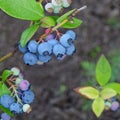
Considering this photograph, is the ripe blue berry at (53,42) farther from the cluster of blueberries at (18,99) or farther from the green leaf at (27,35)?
the cluster of blueberries at (18,99)

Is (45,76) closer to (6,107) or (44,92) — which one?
(44,92)

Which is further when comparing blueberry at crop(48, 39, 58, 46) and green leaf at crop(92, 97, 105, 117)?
green leaf at crop(92, 97, 105, 117)

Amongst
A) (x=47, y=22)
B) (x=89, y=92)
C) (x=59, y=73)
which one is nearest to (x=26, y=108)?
(x=47, y=22)

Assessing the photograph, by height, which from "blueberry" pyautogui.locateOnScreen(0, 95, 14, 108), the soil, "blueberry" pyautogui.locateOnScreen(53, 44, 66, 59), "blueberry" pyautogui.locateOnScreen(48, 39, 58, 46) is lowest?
the soil

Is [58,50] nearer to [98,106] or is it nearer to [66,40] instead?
[66,40]

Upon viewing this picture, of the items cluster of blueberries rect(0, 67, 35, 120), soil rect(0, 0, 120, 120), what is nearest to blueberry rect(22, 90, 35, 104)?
cluster of blueberries rect(0, 67, 35, 120)

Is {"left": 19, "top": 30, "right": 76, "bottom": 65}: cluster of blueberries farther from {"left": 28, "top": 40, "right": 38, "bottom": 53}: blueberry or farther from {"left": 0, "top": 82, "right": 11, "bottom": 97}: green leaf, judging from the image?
{"left": 0, "top": 82, "right": 11, "bottom": 97}: green leaf

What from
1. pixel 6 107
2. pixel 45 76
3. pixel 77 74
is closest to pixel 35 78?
pixel 45 76

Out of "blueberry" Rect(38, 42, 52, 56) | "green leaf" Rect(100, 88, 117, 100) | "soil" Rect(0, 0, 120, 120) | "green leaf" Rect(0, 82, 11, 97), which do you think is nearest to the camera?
"blueberry" Rect(38, 42, 52, 56)
